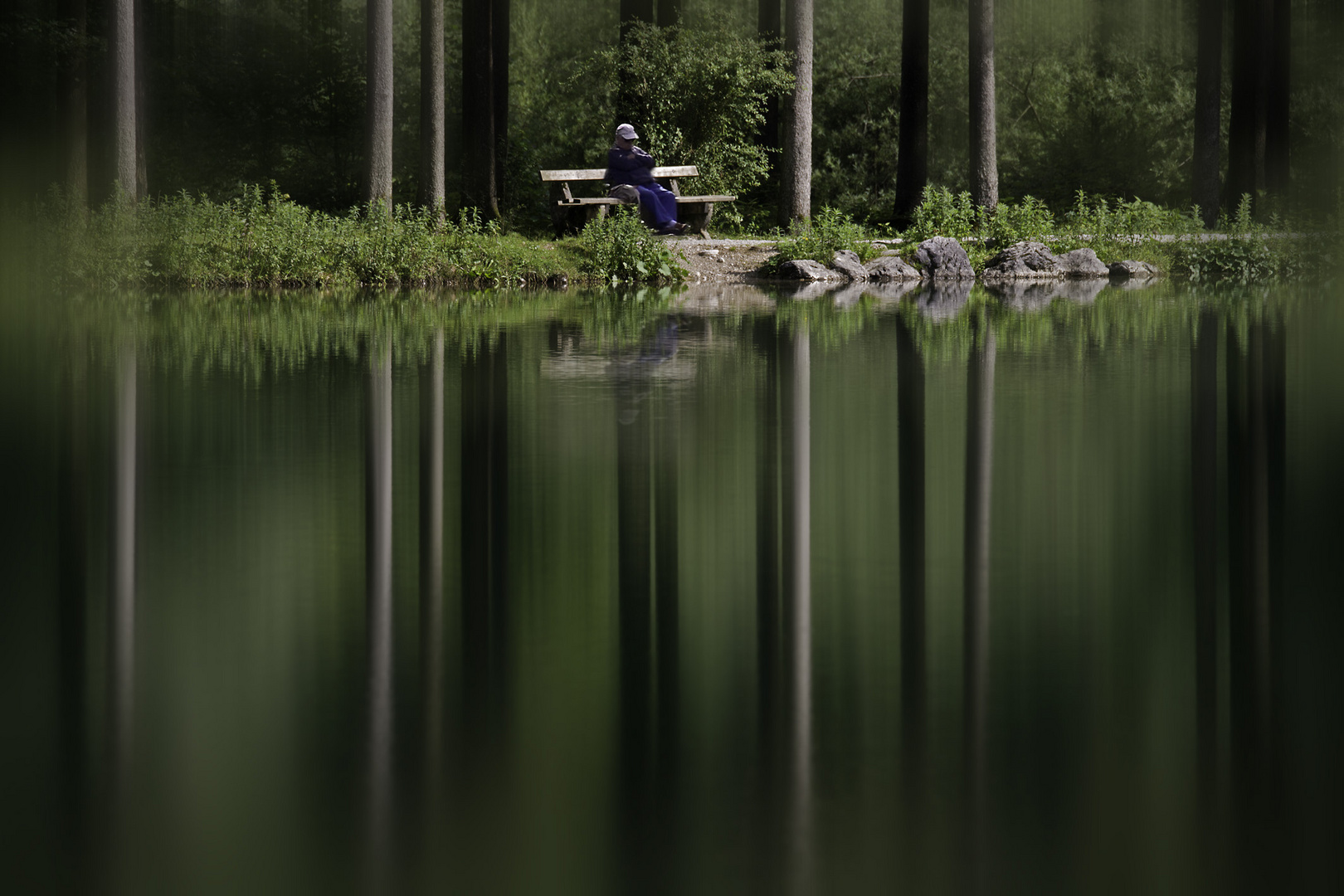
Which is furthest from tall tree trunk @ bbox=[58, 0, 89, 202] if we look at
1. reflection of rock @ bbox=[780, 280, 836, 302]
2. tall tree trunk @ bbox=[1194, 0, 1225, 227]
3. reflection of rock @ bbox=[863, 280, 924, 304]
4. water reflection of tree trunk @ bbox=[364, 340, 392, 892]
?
tall tree trunk @ bbox=[1194, 0, 1225, 227]

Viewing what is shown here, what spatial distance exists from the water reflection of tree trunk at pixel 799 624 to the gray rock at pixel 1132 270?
16643 millimetres

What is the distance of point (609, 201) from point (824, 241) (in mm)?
3445

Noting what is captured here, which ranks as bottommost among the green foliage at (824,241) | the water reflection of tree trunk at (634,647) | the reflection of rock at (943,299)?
the water reflection of tree trunk at (634,647)

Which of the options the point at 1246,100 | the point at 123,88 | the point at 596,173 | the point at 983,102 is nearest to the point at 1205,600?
the point at 123,88

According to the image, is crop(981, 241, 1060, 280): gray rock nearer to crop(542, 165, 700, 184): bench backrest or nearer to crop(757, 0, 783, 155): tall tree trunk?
crop(542, 165, 700, 184): bench backrest

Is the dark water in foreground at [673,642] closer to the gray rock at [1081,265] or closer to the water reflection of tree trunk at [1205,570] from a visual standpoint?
Result: the water reflection of tree trunk at [1205,570]

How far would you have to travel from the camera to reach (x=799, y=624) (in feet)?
16.8

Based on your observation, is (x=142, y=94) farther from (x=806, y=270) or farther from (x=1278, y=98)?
(x=1278, y=98)

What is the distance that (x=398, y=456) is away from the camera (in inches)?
325

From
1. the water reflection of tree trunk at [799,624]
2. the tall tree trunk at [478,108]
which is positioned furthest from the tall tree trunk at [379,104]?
the water reflection of tree trunk at [799,624]

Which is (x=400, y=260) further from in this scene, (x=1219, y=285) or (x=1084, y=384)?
(x=1084, y=384)

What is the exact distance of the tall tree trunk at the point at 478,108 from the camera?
28.2 meters

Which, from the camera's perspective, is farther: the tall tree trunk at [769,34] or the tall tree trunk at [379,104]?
the tall tree trunk at [769,34]

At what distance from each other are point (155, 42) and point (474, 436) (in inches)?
1287
